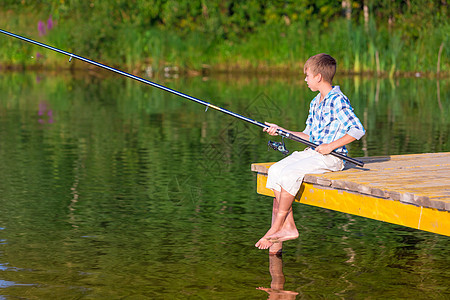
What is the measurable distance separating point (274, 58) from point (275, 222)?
22.7 meters

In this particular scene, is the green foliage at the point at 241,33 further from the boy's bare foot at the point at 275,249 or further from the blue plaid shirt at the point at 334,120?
the boy's bare foot at the point at 275,249

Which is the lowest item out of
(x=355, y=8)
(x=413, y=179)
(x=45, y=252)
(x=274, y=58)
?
(x=45, y=252)

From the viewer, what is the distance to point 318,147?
670 centimetres

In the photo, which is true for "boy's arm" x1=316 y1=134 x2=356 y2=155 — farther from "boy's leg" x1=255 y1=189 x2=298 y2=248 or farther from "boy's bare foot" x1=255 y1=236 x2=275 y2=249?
"boy's bare foot" x1=255 y1=236 x2=275 y2=249

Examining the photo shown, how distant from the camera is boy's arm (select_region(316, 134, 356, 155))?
21.7 feet

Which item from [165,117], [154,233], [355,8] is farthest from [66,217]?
[355,8]

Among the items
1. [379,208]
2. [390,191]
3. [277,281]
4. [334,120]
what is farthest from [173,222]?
[390,191]

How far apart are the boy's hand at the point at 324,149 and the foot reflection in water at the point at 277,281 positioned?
2.66 feet

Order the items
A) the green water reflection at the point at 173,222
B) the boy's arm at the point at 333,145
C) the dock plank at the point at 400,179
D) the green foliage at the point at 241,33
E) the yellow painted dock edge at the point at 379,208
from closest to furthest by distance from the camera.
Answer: the yellow painted dock edge at the point at 379,208, the dock plank at the point at 400,179, the green water reflection at the point at 173,222, the boy's arm at the point at 333,145, the green foliage at the point at 241,33

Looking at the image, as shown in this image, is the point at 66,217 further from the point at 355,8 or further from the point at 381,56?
the point at 355,8

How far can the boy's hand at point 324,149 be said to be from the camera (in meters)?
6.66

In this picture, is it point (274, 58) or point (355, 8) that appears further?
point (355, 8)

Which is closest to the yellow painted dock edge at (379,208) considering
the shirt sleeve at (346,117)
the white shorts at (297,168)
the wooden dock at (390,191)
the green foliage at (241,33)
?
the wooden dock at (390,191)

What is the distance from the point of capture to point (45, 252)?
6754 millimetres
